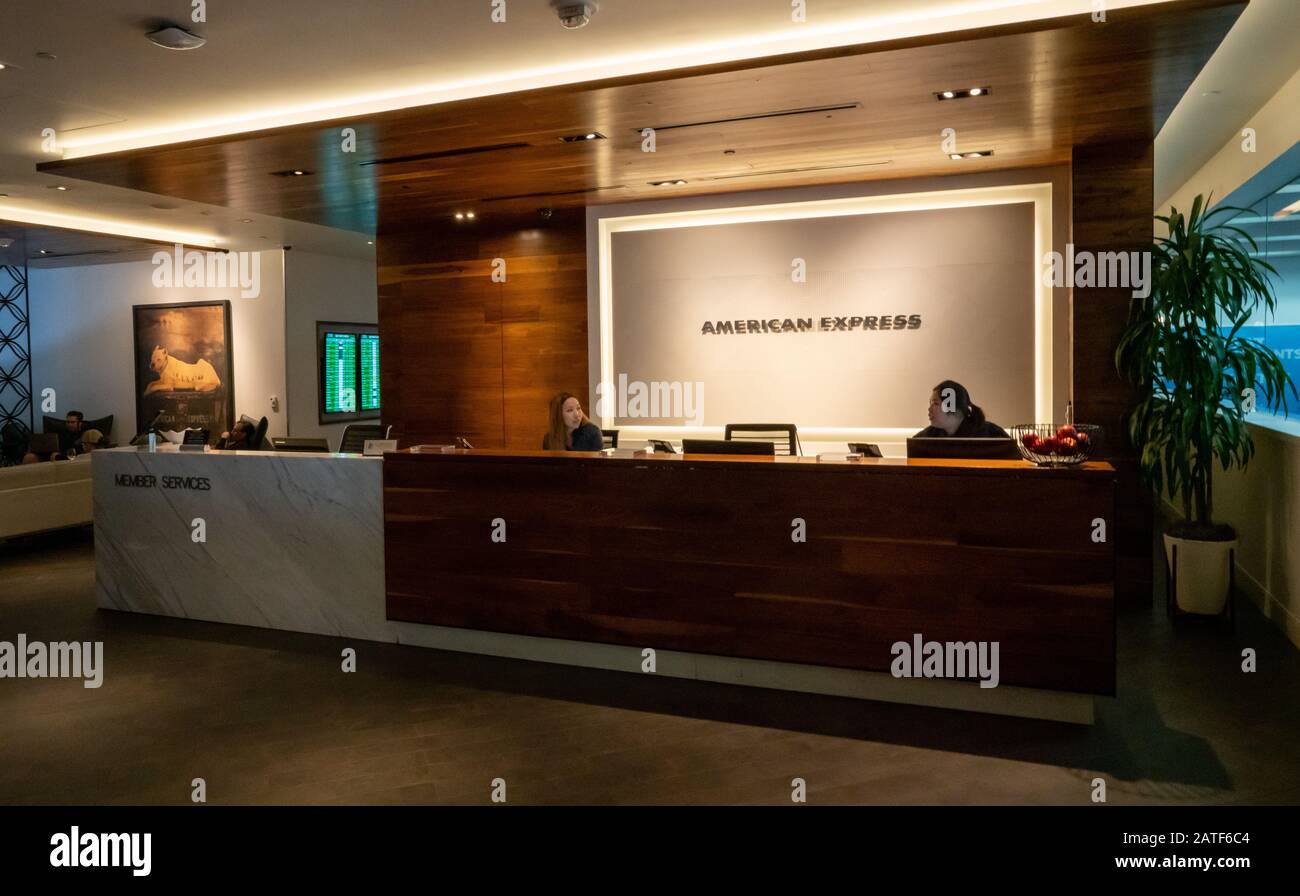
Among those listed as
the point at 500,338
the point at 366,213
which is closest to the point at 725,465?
the point at 500,338

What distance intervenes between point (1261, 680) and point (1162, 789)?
66.8 inches

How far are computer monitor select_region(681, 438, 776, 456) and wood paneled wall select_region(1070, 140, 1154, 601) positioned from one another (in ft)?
8.92

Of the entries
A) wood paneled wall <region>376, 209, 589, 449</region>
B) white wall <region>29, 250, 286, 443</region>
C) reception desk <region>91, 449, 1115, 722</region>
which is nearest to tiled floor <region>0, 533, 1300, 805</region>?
reception desk <region>91, 449, 1115, 722</region>

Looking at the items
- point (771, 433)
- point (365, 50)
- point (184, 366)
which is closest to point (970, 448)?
point (771, 433)

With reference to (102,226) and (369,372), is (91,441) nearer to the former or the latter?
(102,226)

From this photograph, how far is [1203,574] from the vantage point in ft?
18.0

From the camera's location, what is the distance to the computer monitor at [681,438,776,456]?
14.6ft

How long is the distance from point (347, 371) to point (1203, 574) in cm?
1114

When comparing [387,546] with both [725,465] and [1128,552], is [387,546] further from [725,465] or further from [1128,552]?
[1128,552]

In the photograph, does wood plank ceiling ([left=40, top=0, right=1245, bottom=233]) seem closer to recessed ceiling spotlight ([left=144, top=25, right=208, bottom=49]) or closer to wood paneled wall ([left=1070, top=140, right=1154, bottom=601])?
wood paneled wall ([left=1070, top=140, right=1154, bottom=601])

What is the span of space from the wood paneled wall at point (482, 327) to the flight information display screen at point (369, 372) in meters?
4.84

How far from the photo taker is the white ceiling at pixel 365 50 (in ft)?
13.9
